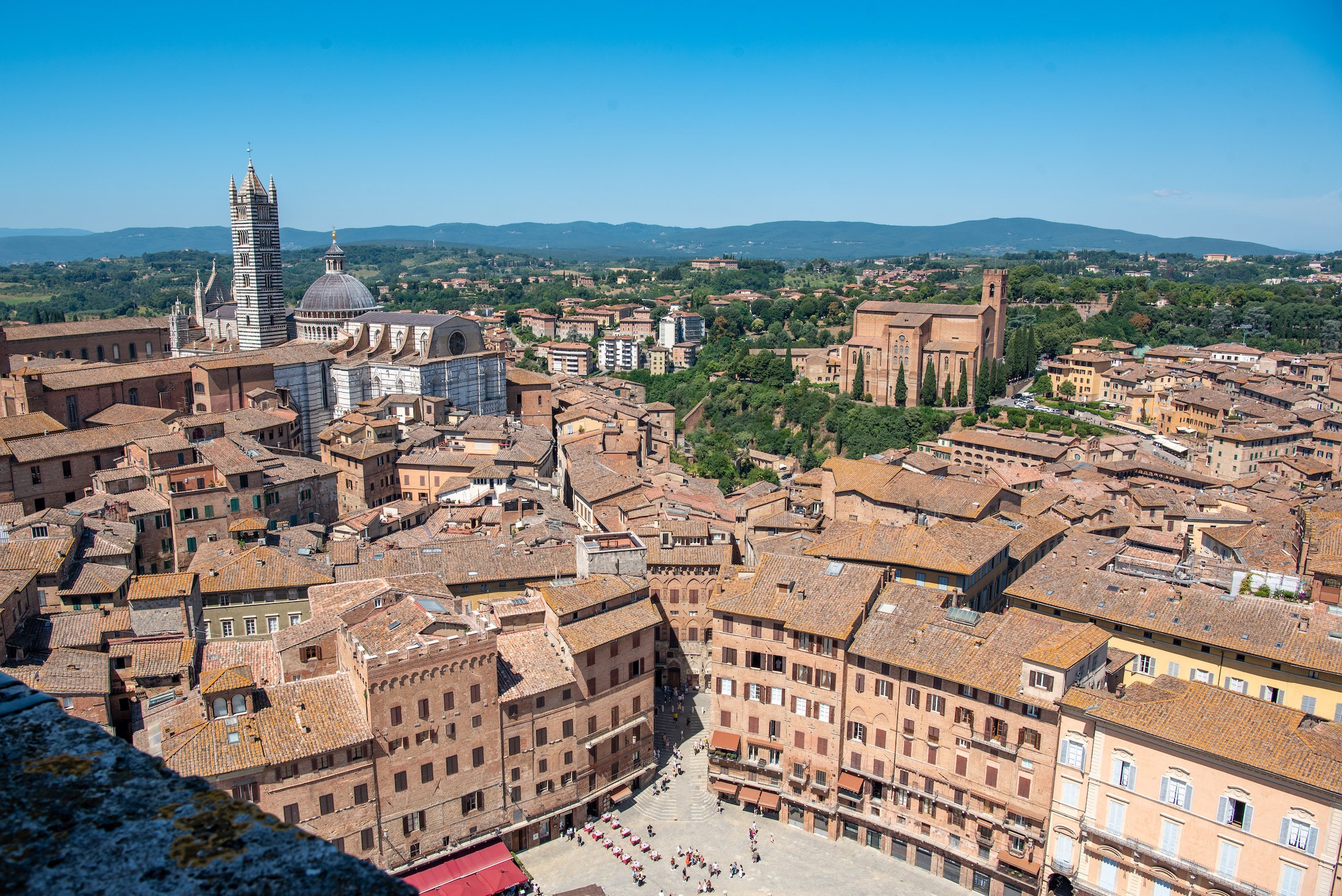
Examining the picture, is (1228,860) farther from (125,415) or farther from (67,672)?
(125,415)

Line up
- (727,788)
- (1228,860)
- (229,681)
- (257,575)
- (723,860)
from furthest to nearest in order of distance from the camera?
(257,575) < (727,788) < (723,860) < (229,681) < (1228,860)

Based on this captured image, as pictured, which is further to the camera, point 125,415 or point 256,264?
point 256,264

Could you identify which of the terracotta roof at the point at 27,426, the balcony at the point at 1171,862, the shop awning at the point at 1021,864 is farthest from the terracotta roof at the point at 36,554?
the balcony at the point at 1171,862

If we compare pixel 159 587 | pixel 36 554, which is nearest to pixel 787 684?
pixel 159 587

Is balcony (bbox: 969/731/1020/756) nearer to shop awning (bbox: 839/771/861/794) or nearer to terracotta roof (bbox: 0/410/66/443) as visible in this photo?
shop awning (bbox: 839/771/861/794)

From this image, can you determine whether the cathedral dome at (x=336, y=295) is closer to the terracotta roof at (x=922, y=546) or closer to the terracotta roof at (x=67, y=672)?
the terracotta roof at (x=67, y=672)

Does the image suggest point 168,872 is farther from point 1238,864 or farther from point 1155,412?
point 1155,412
